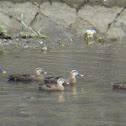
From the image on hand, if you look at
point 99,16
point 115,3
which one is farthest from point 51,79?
point 115,3

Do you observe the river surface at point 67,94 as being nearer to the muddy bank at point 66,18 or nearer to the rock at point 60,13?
the muddy bank at point 66,18

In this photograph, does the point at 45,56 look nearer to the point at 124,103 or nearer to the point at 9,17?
the point at 9,17

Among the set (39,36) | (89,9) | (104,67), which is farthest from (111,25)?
(104,67)

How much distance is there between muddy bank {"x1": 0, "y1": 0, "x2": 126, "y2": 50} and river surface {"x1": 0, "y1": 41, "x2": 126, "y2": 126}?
4047 mm

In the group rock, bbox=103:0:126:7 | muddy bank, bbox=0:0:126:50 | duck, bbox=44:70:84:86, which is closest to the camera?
duck, bbox=44:70:84:86

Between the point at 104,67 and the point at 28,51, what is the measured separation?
4217 mm

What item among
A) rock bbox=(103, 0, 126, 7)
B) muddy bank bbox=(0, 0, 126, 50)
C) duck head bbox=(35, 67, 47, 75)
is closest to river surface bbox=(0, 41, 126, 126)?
duck head bbox=(35, 67, 47, 75)

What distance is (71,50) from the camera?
18.9 m

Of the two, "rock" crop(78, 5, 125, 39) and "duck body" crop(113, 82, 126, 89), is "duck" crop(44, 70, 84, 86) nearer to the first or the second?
"duck body" crop(113, 82, 126, 89)

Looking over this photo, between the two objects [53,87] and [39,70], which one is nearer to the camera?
[53,87]

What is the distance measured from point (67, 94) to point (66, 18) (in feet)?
37.5

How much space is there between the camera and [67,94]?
12.0 meters

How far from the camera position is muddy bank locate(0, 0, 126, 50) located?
21969 mm

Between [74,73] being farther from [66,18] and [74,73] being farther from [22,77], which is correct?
[66,18]
